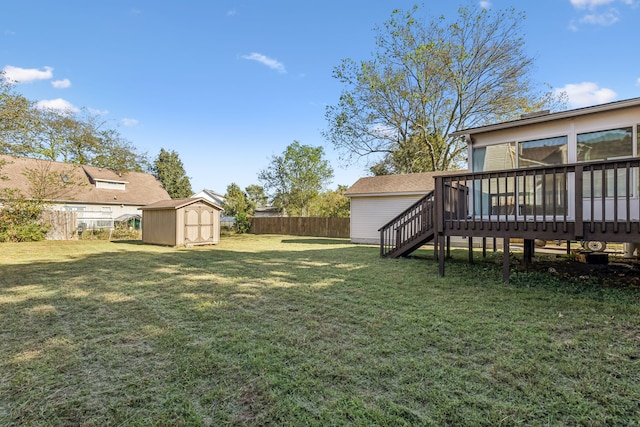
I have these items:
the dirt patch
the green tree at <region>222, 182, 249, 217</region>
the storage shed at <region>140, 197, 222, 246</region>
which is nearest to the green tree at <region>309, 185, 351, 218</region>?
the green tree at <region>222, 182, 249, 217</region>

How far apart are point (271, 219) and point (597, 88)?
19.4m

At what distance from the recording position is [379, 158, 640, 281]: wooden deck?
14.2ft

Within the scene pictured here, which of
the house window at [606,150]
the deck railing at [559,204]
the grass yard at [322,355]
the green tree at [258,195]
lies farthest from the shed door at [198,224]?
the green tree at [258,195]

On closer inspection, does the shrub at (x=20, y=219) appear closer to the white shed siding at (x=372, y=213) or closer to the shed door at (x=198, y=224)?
the shed door at (x=198, y=224)

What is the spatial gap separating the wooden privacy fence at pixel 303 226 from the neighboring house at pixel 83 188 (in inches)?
315

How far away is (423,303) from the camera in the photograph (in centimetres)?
418

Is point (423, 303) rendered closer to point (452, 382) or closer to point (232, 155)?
point (452, 382)

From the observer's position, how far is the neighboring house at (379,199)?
43.2 ft

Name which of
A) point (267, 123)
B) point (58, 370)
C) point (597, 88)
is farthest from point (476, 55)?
→ point (58, 370)

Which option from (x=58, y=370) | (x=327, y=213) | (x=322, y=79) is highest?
(x=322, y=79)

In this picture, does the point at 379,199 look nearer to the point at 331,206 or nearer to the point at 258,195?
the point at 331,206

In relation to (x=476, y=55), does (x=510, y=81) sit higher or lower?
lower

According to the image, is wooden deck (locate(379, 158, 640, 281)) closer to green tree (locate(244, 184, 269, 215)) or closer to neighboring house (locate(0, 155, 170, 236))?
neighboring house (locate(0, 155, 170, 236))

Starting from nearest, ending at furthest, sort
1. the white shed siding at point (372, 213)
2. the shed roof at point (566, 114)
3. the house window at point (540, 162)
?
the shed roof at point (566, 114)
the house window at point (540, 162)
the white shed siding at point (372, 213)
